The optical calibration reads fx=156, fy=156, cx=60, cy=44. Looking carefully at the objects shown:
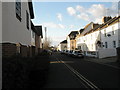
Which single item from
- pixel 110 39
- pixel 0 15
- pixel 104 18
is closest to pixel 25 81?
pixel 0 15

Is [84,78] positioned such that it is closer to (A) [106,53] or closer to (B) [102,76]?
(B) [102,76]

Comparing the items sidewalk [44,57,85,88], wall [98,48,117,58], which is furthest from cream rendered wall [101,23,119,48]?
sidewalk [44,57,85,88]

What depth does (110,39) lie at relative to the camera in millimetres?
30672

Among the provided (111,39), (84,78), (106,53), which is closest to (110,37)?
(111,39)

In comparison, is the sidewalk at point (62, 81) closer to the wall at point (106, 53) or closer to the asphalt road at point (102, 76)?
the asphalt road at point (102, 76)

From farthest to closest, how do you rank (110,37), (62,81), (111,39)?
(110,37)
(111,39)
(62,81)

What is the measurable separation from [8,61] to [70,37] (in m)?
79.5

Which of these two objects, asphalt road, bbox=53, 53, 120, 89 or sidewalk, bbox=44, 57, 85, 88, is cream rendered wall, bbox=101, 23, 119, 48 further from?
sidewalk, bbox=44, 57, 85, 88

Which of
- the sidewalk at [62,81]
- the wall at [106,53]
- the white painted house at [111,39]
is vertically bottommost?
the sidewalk at [62,81]

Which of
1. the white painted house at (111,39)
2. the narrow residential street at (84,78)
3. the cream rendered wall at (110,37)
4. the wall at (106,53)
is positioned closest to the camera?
the narrow residential street at (84,78)

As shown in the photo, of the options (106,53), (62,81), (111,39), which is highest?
(111,39)

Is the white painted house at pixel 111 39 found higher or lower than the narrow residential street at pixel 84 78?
higher

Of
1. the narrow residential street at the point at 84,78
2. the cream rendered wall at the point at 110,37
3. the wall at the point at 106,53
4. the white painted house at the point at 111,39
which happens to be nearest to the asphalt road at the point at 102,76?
the narrow residential street at the point at 84,78

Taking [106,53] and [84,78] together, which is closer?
[84,78]
